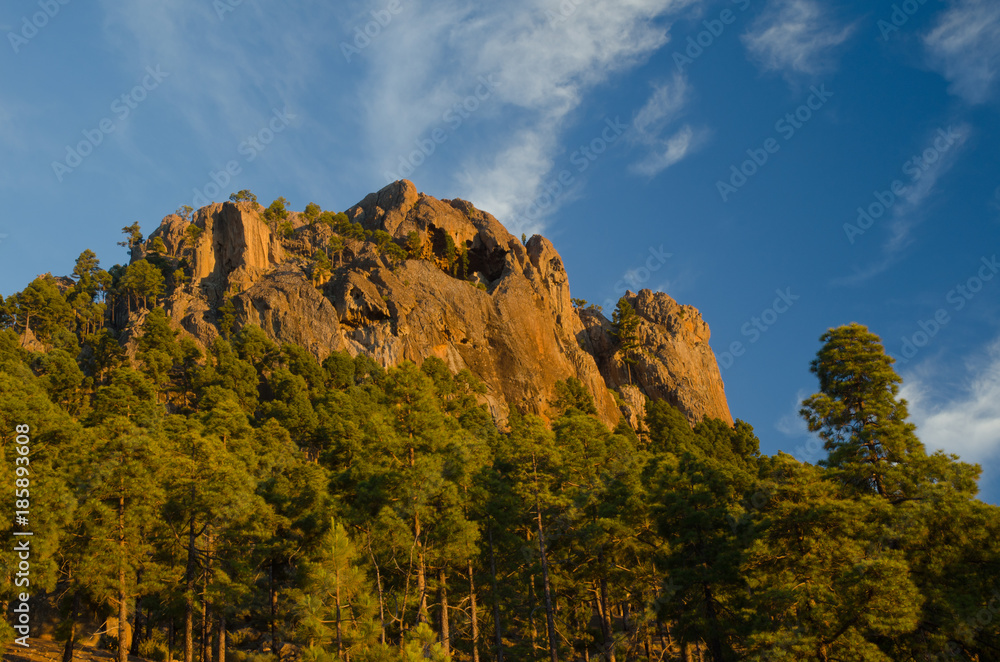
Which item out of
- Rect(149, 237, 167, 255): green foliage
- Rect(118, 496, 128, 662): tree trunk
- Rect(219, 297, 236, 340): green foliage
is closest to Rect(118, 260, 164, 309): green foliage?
Rect(149, 237, 167, 255): green foliage

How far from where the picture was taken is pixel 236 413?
3834 cm

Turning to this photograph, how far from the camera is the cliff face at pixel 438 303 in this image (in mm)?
72188

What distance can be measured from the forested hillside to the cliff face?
4308 cm

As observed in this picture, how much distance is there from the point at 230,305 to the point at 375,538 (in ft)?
194

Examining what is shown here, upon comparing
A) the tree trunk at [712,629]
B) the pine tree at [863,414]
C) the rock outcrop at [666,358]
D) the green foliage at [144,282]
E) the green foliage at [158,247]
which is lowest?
the tree trunk at [712,629]

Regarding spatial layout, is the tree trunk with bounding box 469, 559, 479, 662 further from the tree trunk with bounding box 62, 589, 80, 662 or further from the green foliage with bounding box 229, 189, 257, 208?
the green foliage with bounding box 229, 189, 257, 208

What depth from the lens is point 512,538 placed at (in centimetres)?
2392

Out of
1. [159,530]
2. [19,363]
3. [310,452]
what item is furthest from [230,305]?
[159,530]

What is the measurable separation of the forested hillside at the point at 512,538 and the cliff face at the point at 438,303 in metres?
43.1

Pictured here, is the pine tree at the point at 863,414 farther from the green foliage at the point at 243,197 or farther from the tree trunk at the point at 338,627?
the green foliage at the point at 243,197

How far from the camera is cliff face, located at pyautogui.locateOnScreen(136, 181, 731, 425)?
237 feet

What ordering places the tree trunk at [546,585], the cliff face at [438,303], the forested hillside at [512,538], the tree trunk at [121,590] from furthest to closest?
the cliff face at [438,303]
the tree trunk at [546,585]
the tree trunk at [121,590]
the forested hillside at [512,538]

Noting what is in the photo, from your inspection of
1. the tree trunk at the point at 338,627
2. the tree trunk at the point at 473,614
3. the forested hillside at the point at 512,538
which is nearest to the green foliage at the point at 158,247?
the forested hillside at the point at 512,538

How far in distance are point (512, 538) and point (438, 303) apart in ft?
182
